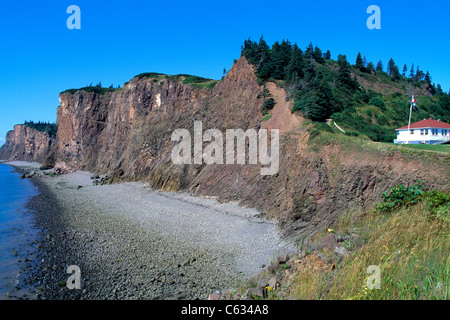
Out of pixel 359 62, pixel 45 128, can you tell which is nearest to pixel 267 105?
pixel 359 62

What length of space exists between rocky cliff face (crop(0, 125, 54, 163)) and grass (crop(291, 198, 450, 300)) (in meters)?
112

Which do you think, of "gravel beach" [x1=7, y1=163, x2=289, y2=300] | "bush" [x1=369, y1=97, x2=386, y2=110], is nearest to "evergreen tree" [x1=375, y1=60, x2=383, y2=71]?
"bush" [x1=369, y1=97, x2=386, y2=110]

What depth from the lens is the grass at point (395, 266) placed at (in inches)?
206

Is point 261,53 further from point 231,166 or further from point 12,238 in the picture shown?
point 12,238

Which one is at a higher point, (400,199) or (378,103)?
(378,103)

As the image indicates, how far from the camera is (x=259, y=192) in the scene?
77.8ft

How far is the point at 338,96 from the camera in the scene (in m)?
34.4

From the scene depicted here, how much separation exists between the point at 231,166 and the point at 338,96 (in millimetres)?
17008

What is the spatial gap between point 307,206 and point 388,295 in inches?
499

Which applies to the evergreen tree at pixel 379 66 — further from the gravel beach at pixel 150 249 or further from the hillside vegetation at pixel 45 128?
the hillside vegetation at pixel 45 128

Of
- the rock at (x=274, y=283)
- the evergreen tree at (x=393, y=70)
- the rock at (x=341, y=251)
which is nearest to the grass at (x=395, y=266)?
the rock at (x=341, y=251)

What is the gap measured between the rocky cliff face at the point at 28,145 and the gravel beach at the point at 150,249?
9222cm

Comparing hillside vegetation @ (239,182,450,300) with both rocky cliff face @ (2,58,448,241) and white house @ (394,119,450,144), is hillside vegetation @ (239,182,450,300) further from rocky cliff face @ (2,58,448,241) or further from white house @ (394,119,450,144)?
white house @ (394,119,450,144)

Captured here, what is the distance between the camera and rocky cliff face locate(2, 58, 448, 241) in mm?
15977
